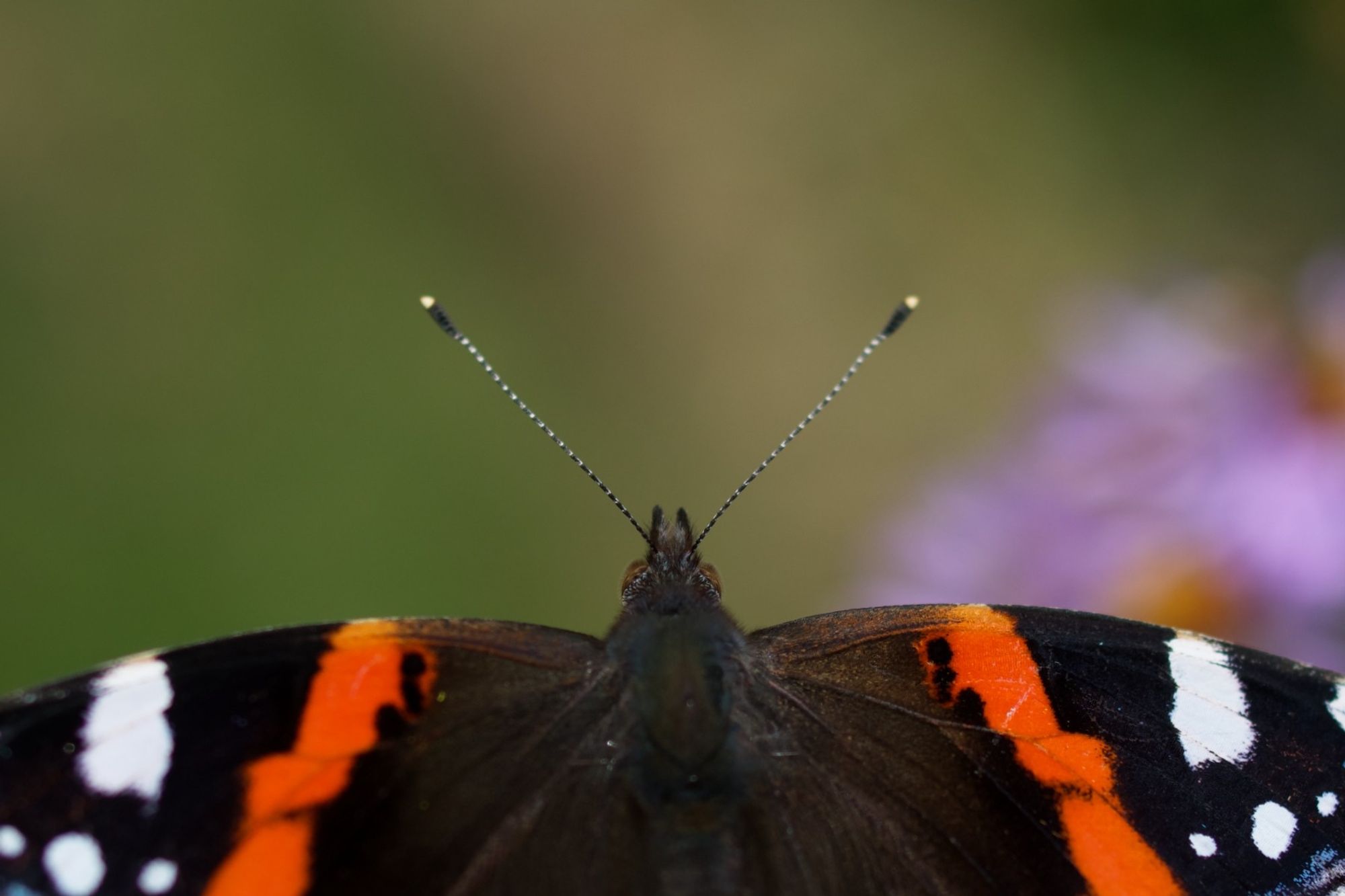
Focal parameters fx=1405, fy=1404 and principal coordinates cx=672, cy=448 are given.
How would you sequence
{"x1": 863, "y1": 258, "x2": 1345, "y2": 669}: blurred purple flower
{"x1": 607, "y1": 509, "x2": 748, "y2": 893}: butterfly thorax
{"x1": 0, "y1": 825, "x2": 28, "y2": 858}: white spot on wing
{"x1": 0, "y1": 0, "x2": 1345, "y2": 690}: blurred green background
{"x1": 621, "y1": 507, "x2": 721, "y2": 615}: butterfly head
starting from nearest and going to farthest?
{"x1": 0, "y1": 825, "x2": 28, "y2": 858}: white spot on wing
{"x1": 607, "y1": 509, "x2": 748, "y2": 893}: butterfly thorax
{"x1": 621, "y1": 507, "x2": 721, "y2": 615}: butterfly head
{"x1": 863, "y1": 258, "x2": 1345, "y2": 669}: blurred purple flower
{"x1": 0, "y1": 0, "x2": 1345, "y2": 690}: blurred green background

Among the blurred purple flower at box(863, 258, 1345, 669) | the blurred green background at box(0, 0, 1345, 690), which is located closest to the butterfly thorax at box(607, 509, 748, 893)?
the blurred purple flower at box(863, 258, 1345, 669)

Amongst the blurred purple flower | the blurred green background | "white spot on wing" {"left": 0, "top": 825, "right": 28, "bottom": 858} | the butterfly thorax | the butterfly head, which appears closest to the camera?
"white spot on wing" {"left": 0, "top": 825, "right": 28, "bottom": 858}

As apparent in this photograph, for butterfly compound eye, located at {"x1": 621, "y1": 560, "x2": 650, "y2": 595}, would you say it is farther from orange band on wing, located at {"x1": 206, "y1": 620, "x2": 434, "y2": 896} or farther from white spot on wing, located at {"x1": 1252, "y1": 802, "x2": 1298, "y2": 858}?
white spot on wing, located at {"x1": 1252, "y1": 802, "x2": 1298, "y2": 858}

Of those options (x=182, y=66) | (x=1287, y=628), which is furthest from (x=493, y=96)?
(x=1287, y=628)

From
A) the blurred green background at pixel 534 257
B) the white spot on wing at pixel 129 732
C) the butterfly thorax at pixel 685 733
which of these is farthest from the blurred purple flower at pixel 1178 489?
the white spot on wing at pixel 129 732

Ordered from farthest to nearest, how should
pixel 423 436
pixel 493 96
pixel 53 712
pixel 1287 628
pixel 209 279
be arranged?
pixel 493 96, pixel 209 279, pixel 423 436, pixel 1287 628, pixel 53 712

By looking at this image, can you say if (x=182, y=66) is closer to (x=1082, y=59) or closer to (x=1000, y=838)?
(x=1082, y=59)

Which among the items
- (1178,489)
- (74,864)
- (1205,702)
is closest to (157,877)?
(74,864)
